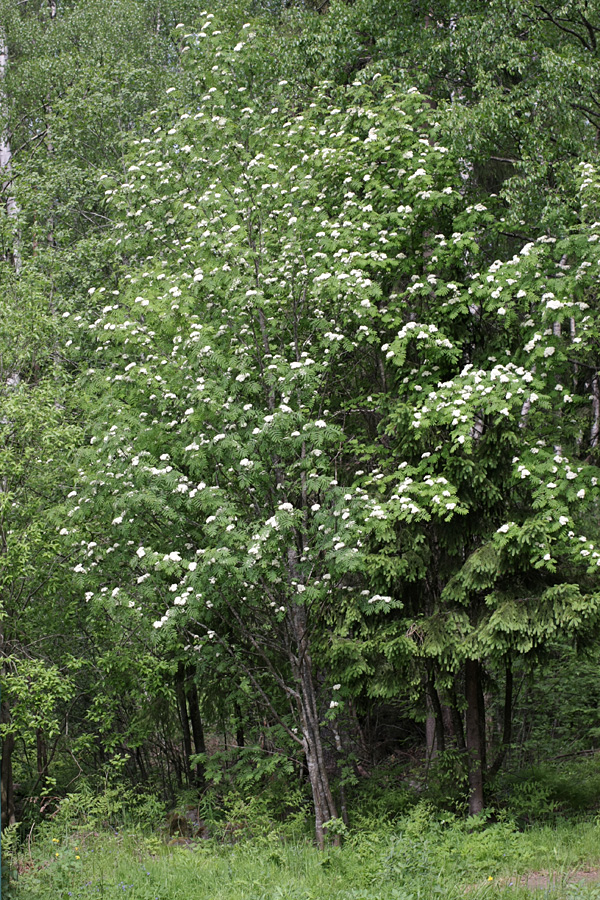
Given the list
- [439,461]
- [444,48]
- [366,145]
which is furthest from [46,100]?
[439,461]

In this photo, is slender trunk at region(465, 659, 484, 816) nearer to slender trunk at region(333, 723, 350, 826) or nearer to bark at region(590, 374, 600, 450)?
slender trunk at region(333, 723, 350, 826)

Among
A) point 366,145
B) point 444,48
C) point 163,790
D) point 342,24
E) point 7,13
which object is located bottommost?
point 163,790

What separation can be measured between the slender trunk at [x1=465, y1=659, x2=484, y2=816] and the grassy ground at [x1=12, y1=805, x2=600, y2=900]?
76 centimetres

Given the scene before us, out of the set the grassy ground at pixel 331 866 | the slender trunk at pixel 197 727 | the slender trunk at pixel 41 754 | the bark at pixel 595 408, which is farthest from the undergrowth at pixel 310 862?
the bark at pixel 595 408

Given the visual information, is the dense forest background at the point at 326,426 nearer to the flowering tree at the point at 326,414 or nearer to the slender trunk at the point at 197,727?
the flowering tree at the point at 326,414

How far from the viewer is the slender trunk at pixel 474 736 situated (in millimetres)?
9212

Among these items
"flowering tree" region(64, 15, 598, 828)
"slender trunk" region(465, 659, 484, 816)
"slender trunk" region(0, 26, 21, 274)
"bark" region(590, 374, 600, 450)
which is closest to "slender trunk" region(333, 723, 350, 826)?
"flowering tree" region(64, 15, 598, 828)

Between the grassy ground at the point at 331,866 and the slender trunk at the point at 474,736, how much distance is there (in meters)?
0.76

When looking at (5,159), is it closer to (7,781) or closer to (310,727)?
(7,781)

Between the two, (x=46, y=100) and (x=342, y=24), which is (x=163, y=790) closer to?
(x=342, y=24)

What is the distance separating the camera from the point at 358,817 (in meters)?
9.30

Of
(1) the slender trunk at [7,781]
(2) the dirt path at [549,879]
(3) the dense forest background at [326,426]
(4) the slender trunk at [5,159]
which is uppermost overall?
(4) the slender trunk at [5,159]

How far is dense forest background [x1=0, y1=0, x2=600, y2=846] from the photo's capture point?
802 cm

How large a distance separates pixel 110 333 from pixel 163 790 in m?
8.60
